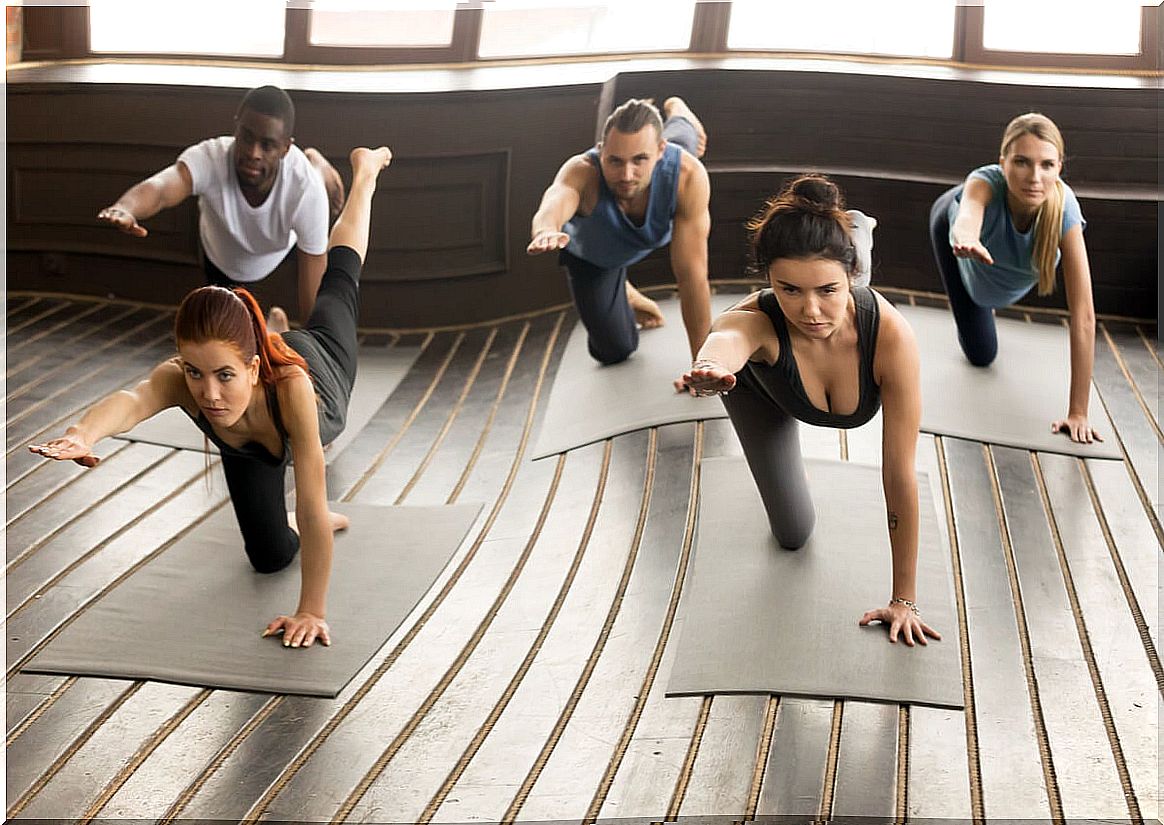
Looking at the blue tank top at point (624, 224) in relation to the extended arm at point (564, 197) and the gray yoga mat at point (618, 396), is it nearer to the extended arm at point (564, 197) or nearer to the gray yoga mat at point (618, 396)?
the extended arm at point (564, 197)

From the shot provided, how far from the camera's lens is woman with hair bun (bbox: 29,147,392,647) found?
2.02m

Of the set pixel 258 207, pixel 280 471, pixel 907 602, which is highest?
pixel 258 207

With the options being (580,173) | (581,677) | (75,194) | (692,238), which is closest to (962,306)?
(692,238)

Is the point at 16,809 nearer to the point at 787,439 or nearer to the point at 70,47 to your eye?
the point at 787,439

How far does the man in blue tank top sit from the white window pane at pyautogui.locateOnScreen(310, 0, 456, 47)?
145cm

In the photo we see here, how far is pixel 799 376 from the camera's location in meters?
2.11

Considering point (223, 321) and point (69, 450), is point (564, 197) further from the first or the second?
point (69, 450)

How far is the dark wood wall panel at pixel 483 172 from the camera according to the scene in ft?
13.4

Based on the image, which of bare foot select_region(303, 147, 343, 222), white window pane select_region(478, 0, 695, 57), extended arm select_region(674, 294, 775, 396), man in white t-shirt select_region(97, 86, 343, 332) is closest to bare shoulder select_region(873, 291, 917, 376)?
extended arm select_region(674, 294, 775, 396)

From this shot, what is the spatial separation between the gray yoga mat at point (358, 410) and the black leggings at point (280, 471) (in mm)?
402

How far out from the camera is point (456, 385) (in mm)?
3607

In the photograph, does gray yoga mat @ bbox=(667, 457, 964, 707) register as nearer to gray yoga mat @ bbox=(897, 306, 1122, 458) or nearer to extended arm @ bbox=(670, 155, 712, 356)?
gray yoga mat @ bbox=(897, 306, 1122, 458)

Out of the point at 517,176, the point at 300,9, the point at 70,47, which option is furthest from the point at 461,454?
the point at 70,47

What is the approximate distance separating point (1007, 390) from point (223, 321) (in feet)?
7.42
